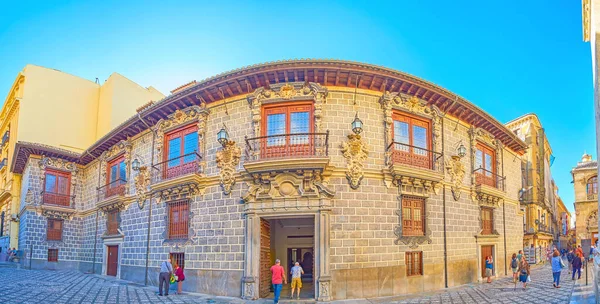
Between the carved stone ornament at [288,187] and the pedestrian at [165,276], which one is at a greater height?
the carved stone ornament at [288,187]

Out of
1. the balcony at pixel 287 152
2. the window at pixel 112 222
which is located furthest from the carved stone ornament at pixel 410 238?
the window at pixel 112 222

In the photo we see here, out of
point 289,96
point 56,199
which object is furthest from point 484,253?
point 56,199

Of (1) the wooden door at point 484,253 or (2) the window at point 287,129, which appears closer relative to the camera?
(2) the window at point 287,129

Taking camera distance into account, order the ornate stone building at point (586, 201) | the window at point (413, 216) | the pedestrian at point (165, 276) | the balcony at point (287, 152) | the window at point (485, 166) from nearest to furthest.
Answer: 1. the balcony at point (287, 152)
2. the pedestrian at point (165, 276)
3. the window at point (413, 216)
4. the window at point (485, 166)
5. the ornate stone building at point (586, 201)

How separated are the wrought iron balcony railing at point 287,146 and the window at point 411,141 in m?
2.69

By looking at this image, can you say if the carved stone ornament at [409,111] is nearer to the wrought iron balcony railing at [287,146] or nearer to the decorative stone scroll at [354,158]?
the decorative stone scroll at [354,158]

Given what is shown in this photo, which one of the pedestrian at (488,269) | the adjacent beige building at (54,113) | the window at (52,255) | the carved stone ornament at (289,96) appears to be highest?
the adjacent beige building at (54,113)

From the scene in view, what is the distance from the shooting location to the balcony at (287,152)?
1268 centimetres

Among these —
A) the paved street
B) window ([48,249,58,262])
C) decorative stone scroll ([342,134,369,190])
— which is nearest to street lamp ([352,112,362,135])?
decorative stone scroll ([342,134,369,190])

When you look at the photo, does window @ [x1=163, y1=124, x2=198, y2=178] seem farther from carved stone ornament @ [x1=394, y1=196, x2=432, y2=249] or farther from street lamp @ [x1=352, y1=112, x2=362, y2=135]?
carved stone ornament @ [x1=394, y1=196, x2=432, y2=249]

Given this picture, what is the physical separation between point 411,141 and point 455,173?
285 cm

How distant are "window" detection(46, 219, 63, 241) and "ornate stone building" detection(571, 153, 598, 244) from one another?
4372 cm

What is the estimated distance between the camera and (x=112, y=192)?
2016 cm

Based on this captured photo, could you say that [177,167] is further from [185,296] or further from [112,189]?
[112,189]
